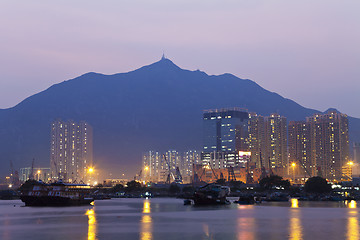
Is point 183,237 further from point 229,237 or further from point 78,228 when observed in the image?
point 78,228

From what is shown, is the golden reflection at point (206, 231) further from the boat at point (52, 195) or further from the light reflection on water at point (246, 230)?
the boat at point (52, 195)

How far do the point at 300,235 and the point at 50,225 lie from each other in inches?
1903

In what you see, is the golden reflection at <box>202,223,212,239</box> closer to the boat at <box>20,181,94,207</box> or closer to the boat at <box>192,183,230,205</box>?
the boat at <box>192,183,230,205</box>

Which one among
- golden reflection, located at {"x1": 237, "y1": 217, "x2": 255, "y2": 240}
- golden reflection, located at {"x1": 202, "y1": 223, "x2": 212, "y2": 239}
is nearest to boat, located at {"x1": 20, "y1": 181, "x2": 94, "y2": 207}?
golden reflection, located at {"x1": 237, "y1": 217, "x2": 255, "y2": 240}

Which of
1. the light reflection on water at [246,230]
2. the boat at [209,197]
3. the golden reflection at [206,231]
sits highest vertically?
the boat at [209,197]

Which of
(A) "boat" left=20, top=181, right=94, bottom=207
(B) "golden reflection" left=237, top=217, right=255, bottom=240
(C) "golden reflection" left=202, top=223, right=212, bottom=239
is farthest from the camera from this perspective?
(A) "boat" left=20, top=181, right=94, bottom=207

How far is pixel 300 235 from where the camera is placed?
80562 millimetres

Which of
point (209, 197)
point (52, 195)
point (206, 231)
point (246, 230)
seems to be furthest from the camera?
point (209, 197)

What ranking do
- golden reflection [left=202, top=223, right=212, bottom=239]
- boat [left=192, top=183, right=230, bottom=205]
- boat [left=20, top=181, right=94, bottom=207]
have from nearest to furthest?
1. golden reflection [left=202, top=223, right=212, bottom=239]
2. boat [left=20, top=181, right=94, bottom=207]
3. boat [left=192, top=183, right=230, bottom=205]

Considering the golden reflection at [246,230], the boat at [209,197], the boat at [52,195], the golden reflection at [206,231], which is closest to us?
the golden reflection at [206,231]

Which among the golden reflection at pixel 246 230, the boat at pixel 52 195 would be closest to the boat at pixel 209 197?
the boat at pixel 52 195

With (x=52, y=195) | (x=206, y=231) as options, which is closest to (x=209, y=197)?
(x=52, y=195)

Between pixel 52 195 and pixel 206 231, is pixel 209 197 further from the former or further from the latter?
pixel 206 231

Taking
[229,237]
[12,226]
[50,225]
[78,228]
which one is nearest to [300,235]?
[229,237]
